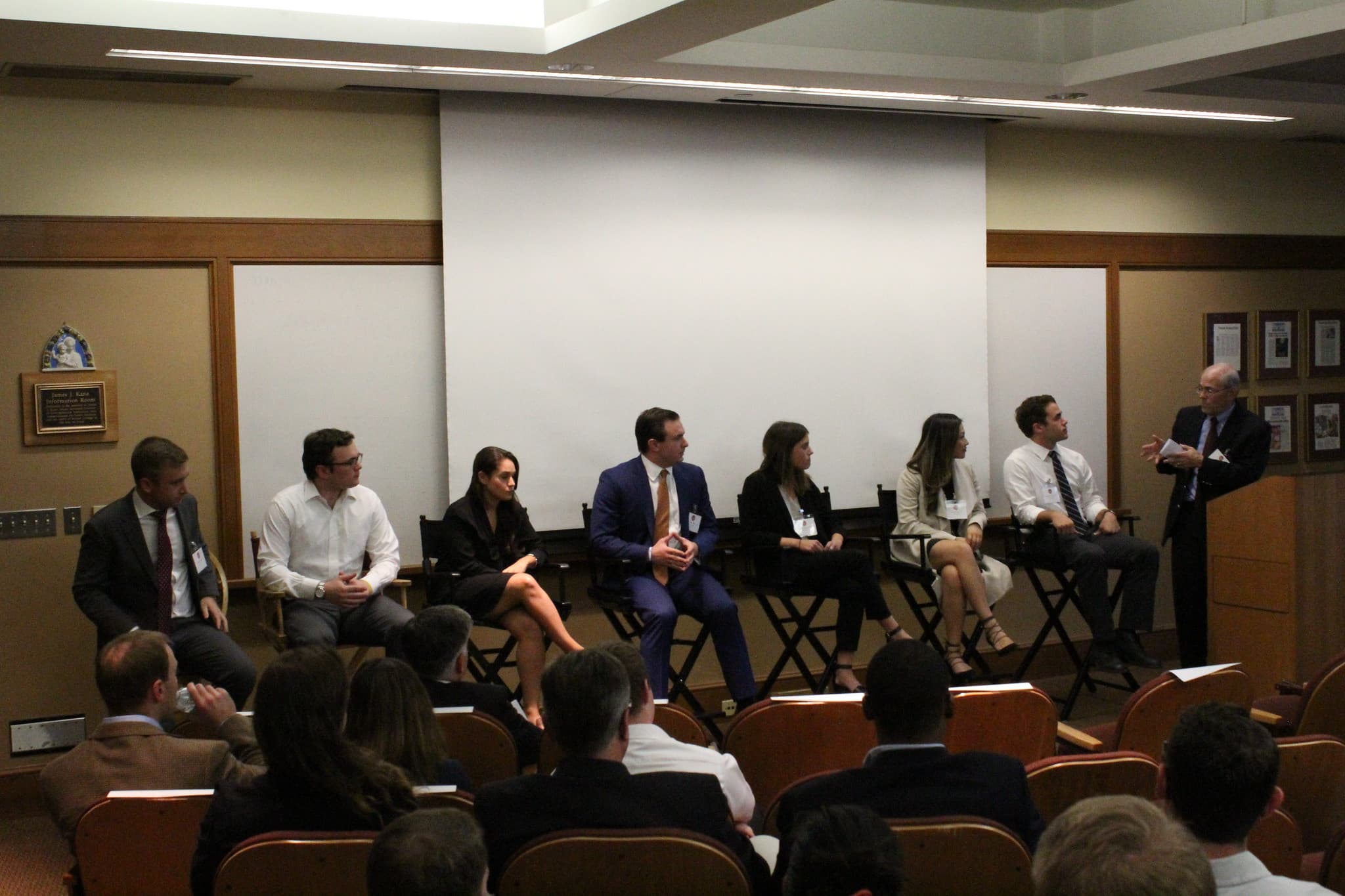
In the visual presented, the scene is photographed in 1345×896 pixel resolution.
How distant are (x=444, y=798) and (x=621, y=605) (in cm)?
306

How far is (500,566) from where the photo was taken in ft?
A: 18.3

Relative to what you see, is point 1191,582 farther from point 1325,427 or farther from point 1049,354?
point 1325,427

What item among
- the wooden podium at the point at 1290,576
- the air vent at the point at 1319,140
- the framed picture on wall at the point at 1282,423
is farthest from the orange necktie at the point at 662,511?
the air vent at the point at 1319,140

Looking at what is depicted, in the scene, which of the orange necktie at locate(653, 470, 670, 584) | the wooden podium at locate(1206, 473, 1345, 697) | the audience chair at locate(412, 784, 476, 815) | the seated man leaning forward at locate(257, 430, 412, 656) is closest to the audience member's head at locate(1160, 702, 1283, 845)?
the audience chair at locate(412, 784, 476, 815)

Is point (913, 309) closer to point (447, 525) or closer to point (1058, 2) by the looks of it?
point (1058, 2)

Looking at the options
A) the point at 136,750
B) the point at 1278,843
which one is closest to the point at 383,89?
the point at 136,750

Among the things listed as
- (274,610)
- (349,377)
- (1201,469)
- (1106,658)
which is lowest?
(1106,658)

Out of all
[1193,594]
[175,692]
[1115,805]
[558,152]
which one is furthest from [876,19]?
[1115,805]

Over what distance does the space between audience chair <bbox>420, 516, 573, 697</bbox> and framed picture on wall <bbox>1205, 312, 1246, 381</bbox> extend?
4.17 meters

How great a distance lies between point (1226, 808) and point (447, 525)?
12.6 ft

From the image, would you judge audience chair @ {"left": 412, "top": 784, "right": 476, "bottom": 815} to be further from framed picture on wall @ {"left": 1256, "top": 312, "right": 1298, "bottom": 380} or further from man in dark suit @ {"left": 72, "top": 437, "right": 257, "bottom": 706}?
framed picture on wall @ {"left": 1256, "top": 312, "right": 1298, "bottom": 380}

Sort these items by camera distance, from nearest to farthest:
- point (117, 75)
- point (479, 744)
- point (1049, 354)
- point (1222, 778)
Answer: point (1222, 778)
point (479, 744)
point (117, 75)
point (1049, 354)

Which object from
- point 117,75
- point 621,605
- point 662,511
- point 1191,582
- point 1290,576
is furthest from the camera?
point 1191,582

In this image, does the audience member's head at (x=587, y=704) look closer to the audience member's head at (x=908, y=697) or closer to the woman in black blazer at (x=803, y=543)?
the audience member's head at (x=908, y=697)
